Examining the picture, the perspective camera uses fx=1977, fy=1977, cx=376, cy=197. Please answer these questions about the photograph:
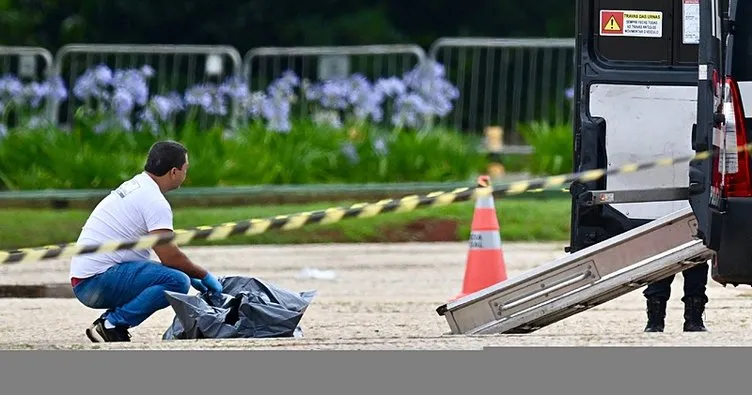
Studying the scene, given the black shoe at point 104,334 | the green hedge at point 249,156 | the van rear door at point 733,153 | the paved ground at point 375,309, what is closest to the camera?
the van rear door at point 733,153

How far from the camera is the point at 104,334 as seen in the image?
9836mm

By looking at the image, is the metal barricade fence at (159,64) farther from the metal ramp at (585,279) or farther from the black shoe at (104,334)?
the metal ramp at (585,279)

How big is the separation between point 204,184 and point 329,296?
569 centimetres

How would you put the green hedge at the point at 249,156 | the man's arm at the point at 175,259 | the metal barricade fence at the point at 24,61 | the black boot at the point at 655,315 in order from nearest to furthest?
the man's arm at the point at 175,259 → the black boot at the point at 655,315 → the green hedge at the point at 249,156 → the metal barricade fence at the point at 24,61

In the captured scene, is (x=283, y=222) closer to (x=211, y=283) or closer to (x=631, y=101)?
(x=211, y=283)

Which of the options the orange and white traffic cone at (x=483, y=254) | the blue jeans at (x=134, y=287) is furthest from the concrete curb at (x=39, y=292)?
the blue jeans at (x=134, y=287)

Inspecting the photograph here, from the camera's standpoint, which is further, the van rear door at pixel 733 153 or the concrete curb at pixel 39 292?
the concrete curb at pixel 39 292

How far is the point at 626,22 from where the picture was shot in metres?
10.3

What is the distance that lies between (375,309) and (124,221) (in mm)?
2319

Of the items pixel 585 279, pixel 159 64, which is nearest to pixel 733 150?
pixel 585 279

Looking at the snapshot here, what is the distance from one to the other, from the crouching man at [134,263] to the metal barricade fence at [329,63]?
1011 cm

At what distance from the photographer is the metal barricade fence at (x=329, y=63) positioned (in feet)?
66.8

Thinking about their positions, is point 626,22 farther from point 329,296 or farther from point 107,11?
point 107,11

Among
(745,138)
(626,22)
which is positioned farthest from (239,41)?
(745,138)
